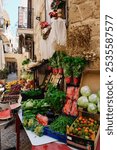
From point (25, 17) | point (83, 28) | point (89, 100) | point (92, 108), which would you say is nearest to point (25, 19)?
point (25, 17)

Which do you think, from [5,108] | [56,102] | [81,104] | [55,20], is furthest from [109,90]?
[5,108]

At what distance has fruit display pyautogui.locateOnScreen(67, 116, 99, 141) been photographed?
2.01m

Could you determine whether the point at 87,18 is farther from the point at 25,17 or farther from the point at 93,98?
the point at 25,17

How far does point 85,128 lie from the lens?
2.11 meters

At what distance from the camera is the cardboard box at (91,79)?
246 cm

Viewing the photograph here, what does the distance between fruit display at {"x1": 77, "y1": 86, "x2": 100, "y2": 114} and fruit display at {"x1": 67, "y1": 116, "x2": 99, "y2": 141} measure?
112 millimetres

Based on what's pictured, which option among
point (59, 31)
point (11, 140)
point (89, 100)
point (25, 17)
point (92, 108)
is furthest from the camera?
point (25, 17)

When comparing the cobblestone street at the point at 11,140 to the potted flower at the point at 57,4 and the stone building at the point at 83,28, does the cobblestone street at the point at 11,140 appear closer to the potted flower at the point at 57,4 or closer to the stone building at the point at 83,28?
the stone building at the point at 83,28

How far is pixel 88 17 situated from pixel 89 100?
1.10m

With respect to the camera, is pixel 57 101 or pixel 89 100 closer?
pixel 89 100

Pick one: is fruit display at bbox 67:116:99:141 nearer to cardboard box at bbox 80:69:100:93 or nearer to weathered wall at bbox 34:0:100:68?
cardboard box at bbox 80:69:100:93

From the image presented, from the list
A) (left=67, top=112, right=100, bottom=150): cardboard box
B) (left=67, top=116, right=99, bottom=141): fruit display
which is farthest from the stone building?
(left=67, top=112, right=100, bottom=150): cardboard box

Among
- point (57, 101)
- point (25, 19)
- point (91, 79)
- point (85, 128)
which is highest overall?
point (25, 19)

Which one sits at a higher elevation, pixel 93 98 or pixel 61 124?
pixel 93 98
